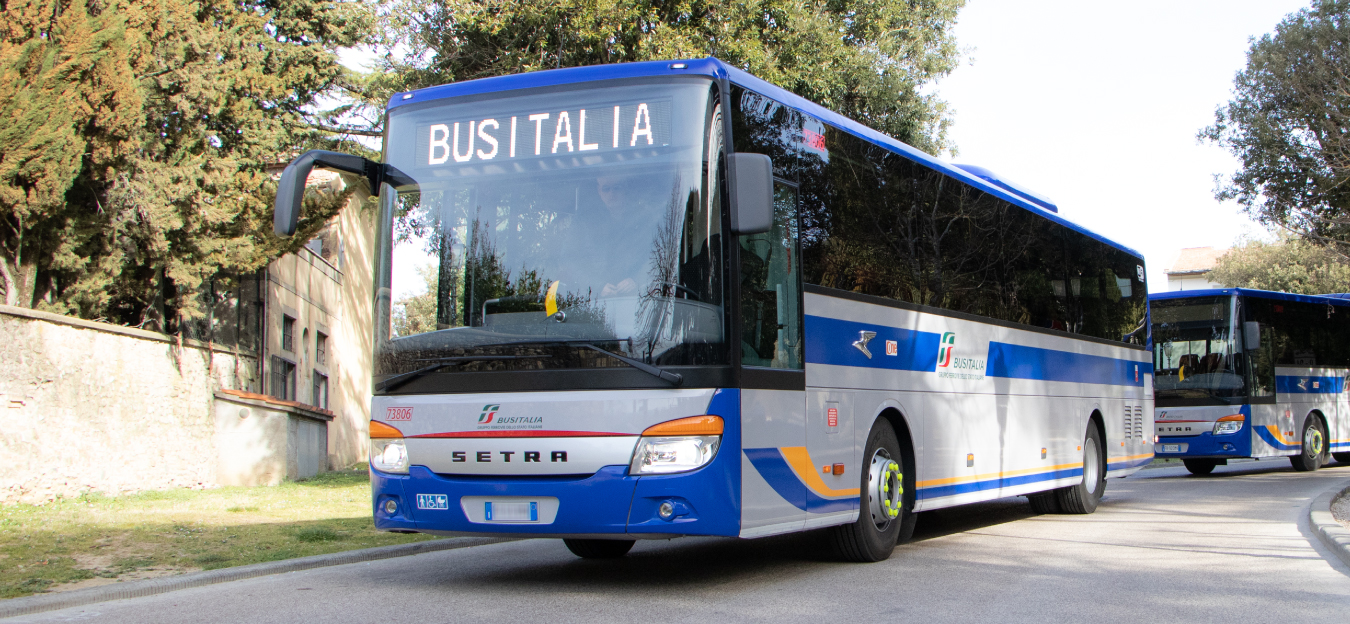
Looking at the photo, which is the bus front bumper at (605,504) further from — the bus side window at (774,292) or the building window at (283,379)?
the building window at (283,379)

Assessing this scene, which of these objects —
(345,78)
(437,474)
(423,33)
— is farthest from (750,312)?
(345,78)

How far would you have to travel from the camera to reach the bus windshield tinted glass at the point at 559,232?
712 cm

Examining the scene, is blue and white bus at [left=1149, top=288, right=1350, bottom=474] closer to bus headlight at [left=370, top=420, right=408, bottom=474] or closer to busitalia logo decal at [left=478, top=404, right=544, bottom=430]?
busitalia logo decal at [left=478, top=404, right=544, bottom=430]

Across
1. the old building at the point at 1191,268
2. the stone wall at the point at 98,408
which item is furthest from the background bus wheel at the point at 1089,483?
the old building at the point at 1191,268

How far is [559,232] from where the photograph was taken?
7336 millimetres

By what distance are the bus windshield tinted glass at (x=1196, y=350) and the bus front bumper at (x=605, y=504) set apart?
1553cm

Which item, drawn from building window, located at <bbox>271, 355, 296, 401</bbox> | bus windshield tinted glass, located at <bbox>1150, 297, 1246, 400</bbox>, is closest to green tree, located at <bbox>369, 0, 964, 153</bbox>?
building window, located at <bbox>271, 355, 296, 401</bbox>

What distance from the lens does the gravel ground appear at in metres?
11.5

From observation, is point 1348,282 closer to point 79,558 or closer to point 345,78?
point 345,78

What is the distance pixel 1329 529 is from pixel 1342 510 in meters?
2.90

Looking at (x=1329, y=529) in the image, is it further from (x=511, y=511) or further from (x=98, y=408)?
(x=98, y=408)

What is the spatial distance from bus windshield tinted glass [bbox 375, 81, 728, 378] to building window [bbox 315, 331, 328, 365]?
64.8 feet

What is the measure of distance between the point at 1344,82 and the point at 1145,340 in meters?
9.54

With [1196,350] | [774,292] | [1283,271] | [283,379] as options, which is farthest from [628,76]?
[1283,271]
